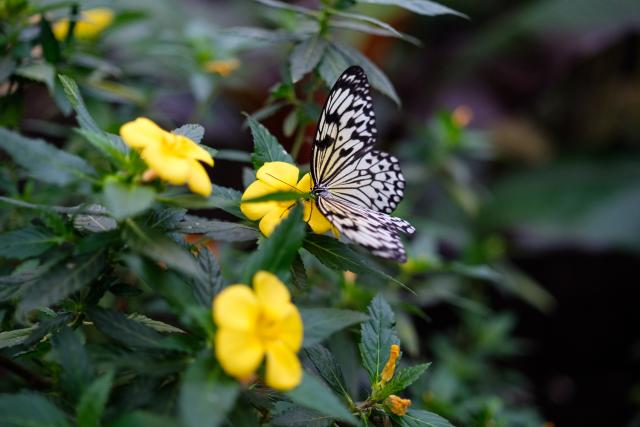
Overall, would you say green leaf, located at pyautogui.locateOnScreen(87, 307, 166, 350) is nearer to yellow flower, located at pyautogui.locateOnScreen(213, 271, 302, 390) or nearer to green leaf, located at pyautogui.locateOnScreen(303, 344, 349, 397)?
yellow flower, located at pyautogui.locateOnScreen(213, 271, 302, 390)

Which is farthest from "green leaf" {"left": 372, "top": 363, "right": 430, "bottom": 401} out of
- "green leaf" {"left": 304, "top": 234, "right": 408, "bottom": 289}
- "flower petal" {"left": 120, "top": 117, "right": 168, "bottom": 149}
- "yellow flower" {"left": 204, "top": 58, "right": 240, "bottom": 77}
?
"yellow flower" {"left": 204, "top": 58, "right": 240, "bottom": 77}

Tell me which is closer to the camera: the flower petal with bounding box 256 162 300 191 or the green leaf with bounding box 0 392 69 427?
the green leaf with bounding box 0 392 69 427

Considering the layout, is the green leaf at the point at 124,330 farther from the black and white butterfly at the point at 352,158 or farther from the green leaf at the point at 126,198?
the black and white butterfly at the point at 352,158

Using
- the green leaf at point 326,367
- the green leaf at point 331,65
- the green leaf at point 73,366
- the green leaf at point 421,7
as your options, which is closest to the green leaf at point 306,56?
the green leaf at point 331,65

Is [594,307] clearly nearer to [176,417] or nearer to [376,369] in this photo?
[376,369]

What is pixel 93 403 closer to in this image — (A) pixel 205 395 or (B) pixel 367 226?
(A) pixel 205 395

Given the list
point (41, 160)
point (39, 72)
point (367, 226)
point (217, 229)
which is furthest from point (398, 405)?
point (39, 72)
